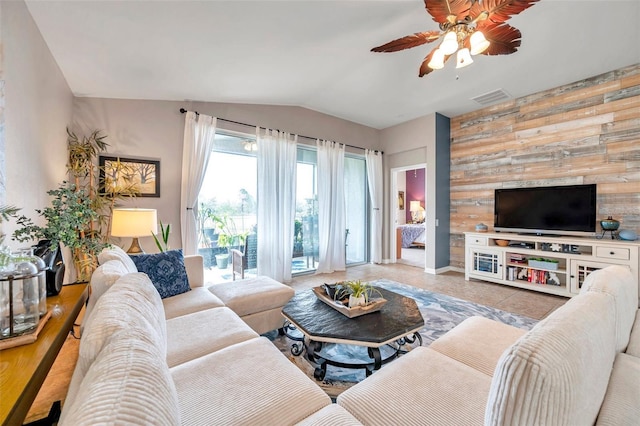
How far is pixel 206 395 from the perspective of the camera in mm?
1055

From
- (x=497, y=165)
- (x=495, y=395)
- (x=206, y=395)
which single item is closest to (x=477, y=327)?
(x=495, y=395)

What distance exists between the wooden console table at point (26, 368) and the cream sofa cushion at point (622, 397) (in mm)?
1734

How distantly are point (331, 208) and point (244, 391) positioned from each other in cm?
385

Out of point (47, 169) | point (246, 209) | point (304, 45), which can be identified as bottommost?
point (246, 209)

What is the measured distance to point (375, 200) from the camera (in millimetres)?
5500

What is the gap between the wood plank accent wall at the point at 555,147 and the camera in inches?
129

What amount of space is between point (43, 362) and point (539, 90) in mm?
5715

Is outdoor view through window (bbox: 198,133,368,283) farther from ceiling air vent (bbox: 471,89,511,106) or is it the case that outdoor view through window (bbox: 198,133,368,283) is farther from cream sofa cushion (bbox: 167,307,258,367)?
ceiling air vent (bbox: 471,89,511,106)

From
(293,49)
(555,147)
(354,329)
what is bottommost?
(354,329)

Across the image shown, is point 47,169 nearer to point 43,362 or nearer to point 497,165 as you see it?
point 43,362

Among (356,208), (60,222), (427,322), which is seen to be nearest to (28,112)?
(60,222)

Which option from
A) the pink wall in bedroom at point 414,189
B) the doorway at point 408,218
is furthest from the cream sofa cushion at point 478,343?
the pink wall in bedroom at point 414,189

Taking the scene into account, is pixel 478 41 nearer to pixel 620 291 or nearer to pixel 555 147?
pixel 620 291

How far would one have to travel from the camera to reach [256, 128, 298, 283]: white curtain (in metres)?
3.97
